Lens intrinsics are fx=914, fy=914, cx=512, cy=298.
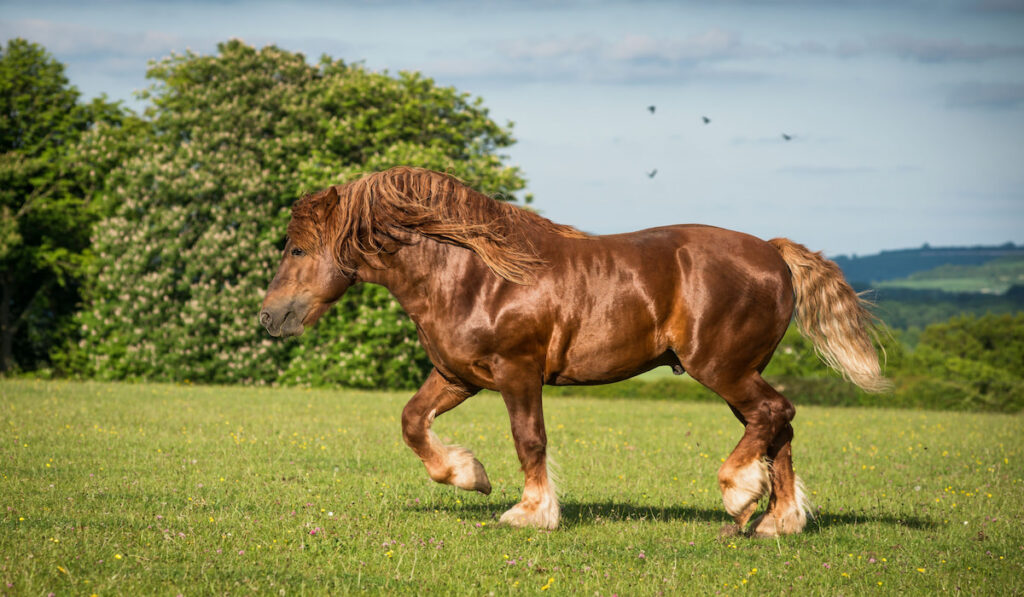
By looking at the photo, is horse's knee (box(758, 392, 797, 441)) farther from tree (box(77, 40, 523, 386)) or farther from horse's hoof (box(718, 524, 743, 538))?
tree (box(77, 40, 523, 386))

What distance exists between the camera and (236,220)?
28.9m

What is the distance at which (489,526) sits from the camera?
7.77 m

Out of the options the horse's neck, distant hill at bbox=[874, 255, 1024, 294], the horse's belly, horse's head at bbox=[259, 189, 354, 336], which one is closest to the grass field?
the horse's belly

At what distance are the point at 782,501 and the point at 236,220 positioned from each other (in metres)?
24.2

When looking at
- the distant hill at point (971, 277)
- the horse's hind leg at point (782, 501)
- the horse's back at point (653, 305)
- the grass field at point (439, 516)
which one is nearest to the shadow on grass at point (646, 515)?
the grass field at point (439, 516)

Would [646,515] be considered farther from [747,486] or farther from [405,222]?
[405,222]

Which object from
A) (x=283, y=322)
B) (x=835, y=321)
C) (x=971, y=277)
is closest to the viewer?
(x=283, y=322)

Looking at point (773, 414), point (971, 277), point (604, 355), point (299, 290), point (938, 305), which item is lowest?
point (938, 305)

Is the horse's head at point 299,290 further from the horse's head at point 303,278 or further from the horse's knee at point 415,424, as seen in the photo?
the horse's knee at point 415,424

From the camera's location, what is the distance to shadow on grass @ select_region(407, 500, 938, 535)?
27.8 ft

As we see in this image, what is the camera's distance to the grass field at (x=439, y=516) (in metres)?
6.20

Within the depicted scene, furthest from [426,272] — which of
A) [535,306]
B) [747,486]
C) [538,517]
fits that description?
[747,486]

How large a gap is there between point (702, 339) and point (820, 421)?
15585 mm

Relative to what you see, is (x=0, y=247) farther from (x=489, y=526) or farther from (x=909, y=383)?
(x=909, y=383)
